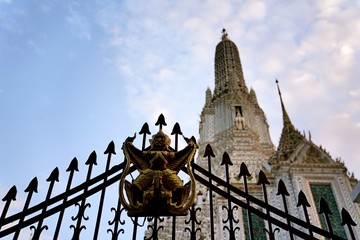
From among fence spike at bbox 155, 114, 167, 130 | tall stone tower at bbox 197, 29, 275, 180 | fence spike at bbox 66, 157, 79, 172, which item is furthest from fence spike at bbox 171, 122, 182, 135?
tall stone tower at bbox 197, 29, 275, 180

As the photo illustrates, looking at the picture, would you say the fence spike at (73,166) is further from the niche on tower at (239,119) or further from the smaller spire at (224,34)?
the smaller spire at (224,34)

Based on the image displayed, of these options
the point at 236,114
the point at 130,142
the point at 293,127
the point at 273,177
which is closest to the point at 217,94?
the point at 236,114

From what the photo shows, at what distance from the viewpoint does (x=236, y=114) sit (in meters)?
31.8

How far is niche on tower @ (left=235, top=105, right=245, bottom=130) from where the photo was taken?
29195mm

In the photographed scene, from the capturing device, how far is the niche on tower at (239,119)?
29.2 meters

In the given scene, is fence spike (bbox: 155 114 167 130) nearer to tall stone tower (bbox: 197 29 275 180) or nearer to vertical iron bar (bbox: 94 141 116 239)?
vertical iron bar (bbox: 94 141 116 239)

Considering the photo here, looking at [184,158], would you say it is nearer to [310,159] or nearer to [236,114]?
[310,159]

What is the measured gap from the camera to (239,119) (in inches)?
1192

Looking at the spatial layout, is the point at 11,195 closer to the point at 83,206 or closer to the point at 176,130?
the point at 83,206

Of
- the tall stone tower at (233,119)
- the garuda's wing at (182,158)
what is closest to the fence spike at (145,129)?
the garuda's wing at (182,158)

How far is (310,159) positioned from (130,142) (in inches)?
528

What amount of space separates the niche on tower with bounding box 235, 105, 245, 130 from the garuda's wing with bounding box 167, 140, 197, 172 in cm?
2497

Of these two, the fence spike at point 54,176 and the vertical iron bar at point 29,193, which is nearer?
the vertical iron bar at point 29,193

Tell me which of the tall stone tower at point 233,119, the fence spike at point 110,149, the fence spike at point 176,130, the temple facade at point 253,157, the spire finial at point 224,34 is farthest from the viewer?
the spire finial at point 224,34
